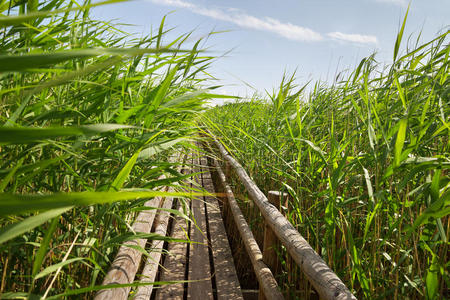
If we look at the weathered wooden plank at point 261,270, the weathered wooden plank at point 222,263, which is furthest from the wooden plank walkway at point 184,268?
the weathered wooden plank at point 261,270

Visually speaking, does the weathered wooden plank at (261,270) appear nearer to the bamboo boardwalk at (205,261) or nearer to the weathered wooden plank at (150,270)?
the bamboo boardwalk at (205,261)

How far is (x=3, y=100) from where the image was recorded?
2.86ft

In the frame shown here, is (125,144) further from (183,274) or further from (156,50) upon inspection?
(183,274)

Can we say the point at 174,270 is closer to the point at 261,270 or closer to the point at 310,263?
the point at 261,270

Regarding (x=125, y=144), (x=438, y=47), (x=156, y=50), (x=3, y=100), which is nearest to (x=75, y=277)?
(x=125, y=144)

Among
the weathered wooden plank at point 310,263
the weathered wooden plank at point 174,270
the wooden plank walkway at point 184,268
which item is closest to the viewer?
the weathered wooden plank at point 310,263

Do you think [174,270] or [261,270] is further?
[174,270]

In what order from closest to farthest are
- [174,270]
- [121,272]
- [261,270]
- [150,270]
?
[121,272]
[150,270]
[261,270]
[174,270]

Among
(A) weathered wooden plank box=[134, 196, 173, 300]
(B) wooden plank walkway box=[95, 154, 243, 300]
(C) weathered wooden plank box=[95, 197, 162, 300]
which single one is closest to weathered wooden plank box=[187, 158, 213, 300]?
(B) wooden plank walkway box=[95, 154, 243, 300]

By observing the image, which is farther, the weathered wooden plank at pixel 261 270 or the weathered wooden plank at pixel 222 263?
the weathered wooden plank at pixel 222 263

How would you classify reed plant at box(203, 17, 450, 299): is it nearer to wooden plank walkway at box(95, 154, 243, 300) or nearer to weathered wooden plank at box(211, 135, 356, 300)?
weathered wooden plank at box(211, 135, 356, 300)

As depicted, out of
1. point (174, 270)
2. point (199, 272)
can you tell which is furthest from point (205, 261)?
point (174, 270)

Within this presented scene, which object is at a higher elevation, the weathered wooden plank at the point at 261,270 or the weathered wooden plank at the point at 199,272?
the weathered wooden plank at the point at 261,270

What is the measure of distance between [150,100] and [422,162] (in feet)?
3.11
